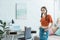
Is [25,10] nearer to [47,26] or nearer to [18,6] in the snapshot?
[18,6]

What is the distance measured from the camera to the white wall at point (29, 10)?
12.6 ft

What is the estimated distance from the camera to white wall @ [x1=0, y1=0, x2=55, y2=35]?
3854 mm

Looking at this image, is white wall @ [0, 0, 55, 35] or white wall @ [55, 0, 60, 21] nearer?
white wall @ [0, 0, 55, 35]

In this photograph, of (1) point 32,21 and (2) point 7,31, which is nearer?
(2) point 7,31

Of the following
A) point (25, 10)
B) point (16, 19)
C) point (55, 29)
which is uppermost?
point (25, 10)

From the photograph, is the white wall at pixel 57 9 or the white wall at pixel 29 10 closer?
the white wall at pixel 29 10

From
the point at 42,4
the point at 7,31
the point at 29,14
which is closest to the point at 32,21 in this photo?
the point at 29,14

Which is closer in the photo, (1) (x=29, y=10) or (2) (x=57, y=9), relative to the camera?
(1) (x=29, y=10)

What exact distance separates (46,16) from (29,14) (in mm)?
794

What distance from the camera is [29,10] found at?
3977mm

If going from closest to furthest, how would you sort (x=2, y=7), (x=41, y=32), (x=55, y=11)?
(x=41, y=32) < (x=2, y=7) < (x=55, y=11)

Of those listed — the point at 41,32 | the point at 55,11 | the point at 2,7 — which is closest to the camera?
the point at 41,32

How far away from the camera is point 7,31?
3.44 metres

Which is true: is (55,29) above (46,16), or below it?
below
